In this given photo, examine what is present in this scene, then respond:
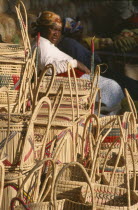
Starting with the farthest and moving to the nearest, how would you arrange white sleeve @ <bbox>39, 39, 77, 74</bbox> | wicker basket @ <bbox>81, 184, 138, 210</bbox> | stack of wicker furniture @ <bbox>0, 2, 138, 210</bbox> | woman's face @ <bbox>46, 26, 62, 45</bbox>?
woman's face @ <bbox>46, 26, 62, 45</bbox> → white sleeve @ <bbox>39, 39, 77, 74</bbox> → wicker basket @ <bbox>81, 184, 138, 210</bbox> → stack of wicker furniture @ <bbox>0, 2, 138, 210</bbox>

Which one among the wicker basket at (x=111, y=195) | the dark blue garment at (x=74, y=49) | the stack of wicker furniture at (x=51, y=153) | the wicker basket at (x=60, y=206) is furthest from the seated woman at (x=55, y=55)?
the wicker basket at (x=60, y=206)

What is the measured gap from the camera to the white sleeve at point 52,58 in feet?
16.6

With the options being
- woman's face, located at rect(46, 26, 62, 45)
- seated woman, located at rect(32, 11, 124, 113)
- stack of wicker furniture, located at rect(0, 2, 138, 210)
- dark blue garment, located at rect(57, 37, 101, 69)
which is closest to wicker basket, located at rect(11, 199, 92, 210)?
stack of wicker furniture, located at rect(0, 2, 138, 210)

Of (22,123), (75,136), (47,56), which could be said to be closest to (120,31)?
(47,56)

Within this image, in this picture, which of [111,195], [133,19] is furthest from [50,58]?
[133,19]

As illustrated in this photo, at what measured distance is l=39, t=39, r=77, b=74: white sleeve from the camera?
5.05 m

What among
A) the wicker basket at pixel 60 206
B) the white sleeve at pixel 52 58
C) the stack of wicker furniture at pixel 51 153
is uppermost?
the white sleeve at pixel 52 58

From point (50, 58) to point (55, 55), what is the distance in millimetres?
143

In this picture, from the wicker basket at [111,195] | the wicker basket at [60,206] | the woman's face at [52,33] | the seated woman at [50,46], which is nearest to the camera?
the wicker basket at [60,206]

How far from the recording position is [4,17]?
6977 millimetres

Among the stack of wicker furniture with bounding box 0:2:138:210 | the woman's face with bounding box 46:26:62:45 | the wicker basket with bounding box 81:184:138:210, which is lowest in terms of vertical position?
the wicker basket with bounding box 81:184:138:210

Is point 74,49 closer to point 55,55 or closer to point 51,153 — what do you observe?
point 55,55

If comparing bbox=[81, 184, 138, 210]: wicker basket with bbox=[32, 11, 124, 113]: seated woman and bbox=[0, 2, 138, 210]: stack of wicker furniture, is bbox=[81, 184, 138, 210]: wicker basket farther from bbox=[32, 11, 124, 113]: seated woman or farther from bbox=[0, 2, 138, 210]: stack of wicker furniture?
bbox=[32, 11, 124, 113]: seated woman

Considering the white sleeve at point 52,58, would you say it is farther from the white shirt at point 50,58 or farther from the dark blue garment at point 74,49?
the dark blue garment at point 74,49
